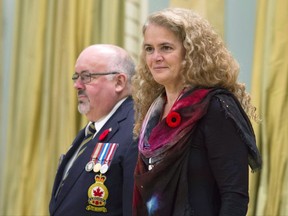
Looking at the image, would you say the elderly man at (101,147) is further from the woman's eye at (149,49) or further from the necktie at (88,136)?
the woman's eye at (149,49)

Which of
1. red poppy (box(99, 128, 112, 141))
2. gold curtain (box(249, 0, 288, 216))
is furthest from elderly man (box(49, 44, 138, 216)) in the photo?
gold curtain (box(249, 0, 288, 216))

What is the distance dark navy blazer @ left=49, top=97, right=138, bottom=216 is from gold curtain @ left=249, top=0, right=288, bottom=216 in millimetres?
751

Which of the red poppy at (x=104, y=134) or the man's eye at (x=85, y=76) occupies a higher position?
the man's eye at (x=85, y=76)

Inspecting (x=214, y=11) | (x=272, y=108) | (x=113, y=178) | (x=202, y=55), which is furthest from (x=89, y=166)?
(x=214, y=11)

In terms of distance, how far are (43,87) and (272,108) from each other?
Result: 1519 mm

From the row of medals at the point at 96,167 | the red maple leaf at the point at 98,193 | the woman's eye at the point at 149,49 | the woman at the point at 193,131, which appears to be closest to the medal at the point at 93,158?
the row of medals at the point at 96,167

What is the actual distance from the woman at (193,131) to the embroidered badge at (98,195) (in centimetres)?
47

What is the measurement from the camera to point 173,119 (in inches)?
74.7

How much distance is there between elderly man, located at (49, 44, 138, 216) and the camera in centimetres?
246

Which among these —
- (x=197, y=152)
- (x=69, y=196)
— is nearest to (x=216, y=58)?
(x=197, y=152)

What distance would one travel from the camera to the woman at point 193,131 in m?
1.83

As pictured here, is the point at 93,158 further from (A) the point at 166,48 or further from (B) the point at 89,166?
(A) the point at 166,48

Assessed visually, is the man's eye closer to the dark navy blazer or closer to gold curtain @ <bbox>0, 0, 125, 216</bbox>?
the dark navy blazer

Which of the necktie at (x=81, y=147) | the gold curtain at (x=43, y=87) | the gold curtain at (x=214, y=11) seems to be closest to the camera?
the necktie at (x=81, y=147)
